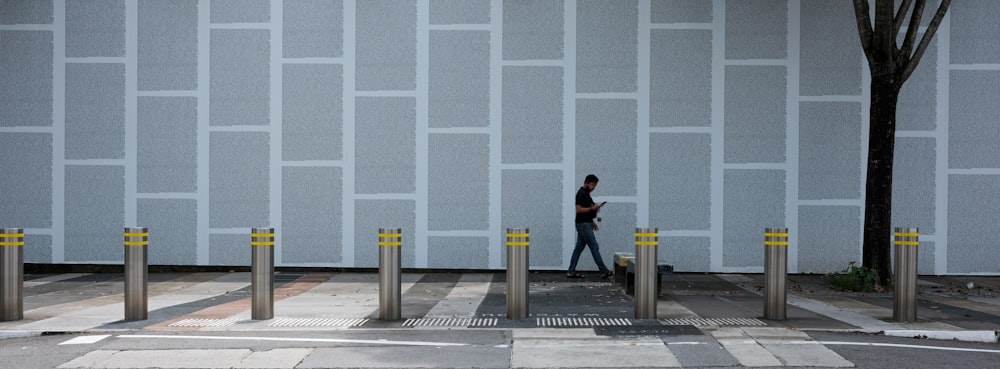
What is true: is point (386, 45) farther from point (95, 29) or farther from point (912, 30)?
point (912, 30)

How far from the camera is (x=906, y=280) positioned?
367 inches

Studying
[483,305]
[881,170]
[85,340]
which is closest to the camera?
[85,340]

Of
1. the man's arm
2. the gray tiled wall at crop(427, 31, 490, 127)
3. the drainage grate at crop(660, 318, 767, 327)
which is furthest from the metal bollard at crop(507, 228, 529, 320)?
the gray tiled wall at crop(427, 31, 490, 127)

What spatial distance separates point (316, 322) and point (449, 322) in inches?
58.4

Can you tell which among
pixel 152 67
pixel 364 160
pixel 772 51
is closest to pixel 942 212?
pixel 772 51

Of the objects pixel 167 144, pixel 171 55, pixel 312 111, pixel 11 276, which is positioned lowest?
pixel 11 276

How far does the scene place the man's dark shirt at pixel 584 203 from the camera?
47.4 ft

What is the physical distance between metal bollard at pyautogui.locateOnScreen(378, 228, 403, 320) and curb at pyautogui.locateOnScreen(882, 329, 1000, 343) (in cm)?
519

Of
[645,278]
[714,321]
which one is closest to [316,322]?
[645,278]

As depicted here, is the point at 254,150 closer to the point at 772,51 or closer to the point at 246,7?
the point at 246,7

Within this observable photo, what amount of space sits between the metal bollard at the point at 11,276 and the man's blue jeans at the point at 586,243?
8504mm

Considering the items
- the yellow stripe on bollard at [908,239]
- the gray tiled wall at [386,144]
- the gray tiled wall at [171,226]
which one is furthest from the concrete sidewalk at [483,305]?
the gray tiled wall at [386,144]

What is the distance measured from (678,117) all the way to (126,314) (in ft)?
33.5

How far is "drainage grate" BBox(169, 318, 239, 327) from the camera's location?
9.04 metres
